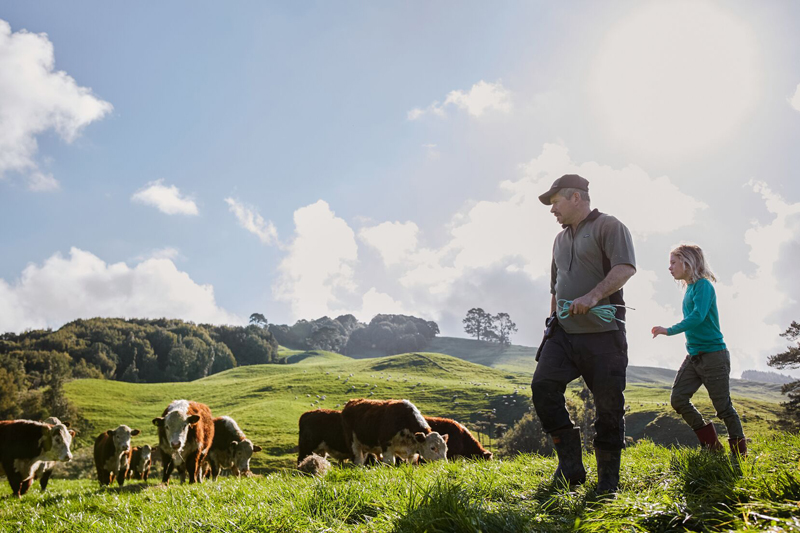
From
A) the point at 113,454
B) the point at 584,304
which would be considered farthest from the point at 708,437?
the point at 113,454

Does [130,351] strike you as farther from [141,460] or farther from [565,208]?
[565,208]

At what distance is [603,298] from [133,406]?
81.9 meters

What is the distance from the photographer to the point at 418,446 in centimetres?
1166

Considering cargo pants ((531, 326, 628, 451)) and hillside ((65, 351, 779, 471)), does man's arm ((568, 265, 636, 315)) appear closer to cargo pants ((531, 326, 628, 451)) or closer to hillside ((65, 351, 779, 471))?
cargo pants ((531, 326, 628, 451))

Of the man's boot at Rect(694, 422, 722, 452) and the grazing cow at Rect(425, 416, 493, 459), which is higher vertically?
the man's boot at Rect(694, 422, 722, 452)

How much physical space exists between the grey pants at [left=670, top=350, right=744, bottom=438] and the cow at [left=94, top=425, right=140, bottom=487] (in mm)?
15163

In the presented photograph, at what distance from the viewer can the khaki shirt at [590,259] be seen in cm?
490

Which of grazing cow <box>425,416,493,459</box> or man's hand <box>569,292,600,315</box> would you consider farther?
grazing cow <box>425,416,493,459</box>

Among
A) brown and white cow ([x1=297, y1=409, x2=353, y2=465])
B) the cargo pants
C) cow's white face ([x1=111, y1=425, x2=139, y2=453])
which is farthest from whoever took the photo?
brown and white cow ([x1=297, y1=409, x2=353, y2=465])

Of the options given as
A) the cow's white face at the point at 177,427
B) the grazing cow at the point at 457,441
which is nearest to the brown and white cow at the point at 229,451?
the cow's white face at the point at 177,427

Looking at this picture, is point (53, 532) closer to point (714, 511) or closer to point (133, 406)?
point (714, 511)

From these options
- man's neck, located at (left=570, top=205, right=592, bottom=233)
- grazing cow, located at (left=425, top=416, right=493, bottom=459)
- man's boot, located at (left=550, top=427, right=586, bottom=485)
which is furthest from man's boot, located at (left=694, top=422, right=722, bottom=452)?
grazing cow, located at (left=425, top=416, right=493, bottom=459)

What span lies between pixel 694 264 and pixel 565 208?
2.41 meters

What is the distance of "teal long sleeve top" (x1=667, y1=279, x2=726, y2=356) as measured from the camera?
19.7 ft
